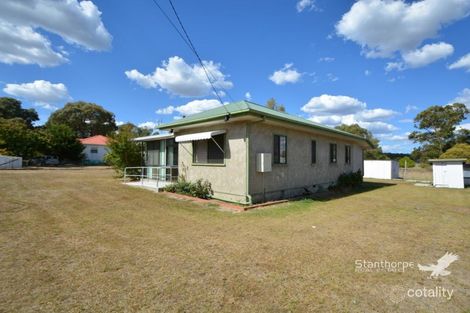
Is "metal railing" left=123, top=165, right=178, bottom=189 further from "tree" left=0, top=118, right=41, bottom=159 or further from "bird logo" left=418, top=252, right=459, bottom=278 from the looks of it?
"tree" left=0, top=118, right=41, bottom=159

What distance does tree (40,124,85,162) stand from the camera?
1236 inches

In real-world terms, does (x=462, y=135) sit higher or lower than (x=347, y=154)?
higher

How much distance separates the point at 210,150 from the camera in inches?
382

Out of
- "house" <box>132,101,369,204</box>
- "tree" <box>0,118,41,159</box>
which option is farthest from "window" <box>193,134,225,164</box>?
"tree" <box>0,118,41,159</box>

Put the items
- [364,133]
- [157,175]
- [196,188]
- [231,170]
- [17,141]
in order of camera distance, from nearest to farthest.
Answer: [231,170]
[196,188]
[157,175]
[17,141]
[364,133]

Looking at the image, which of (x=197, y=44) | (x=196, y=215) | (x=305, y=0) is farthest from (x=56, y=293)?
(x=305, y=0)

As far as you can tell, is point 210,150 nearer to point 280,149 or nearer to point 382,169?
point 280,149

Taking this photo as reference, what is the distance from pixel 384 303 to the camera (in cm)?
265

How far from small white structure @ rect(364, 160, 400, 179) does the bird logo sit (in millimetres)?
21567

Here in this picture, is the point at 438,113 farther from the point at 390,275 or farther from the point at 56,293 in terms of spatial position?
the point at 56,293

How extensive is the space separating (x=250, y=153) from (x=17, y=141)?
32824 millimetres

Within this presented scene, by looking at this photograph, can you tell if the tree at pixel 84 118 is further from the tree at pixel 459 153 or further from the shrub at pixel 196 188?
the tree at pixel 459 153

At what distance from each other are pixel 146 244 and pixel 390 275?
406 centimetres

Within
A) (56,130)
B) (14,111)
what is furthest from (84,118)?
(56,130)
